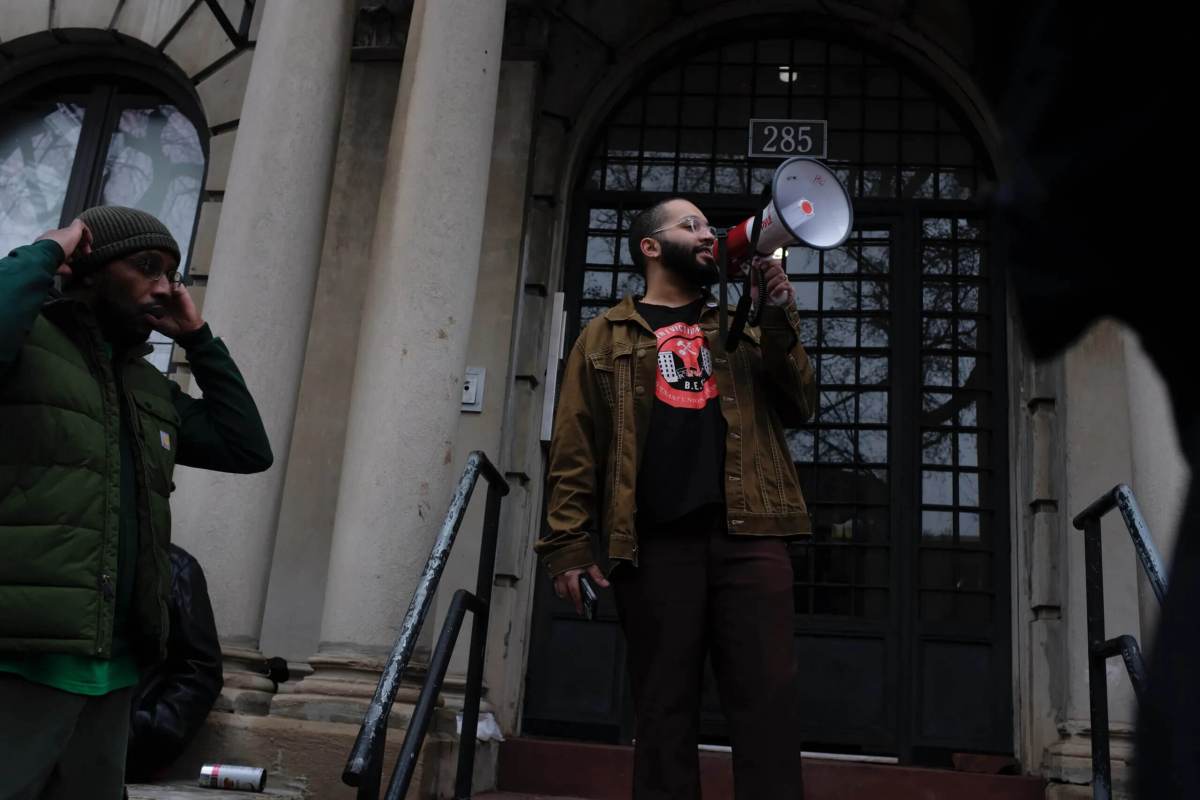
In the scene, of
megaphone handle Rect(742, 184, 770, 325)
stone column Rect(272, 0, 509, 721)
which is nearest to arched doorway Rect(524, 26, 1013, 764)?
stone column Rect(272, 0, 509, 721)

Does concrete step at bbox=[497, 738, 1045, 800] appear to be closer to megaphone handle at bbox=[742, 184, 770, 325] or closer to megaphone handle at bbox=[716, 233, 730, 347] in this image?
megaphone handle at bbox=[716, 233, 730, 347]

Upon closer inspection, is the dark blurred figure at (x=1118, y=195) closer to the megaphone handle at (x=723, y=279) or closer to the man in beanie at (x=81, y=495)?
the man in beanie at (x=81, y=495)

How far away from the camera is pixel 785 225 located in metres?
3.55

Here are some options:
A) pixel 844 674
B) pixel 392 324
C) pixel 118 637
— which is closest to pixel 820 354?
pixel 844 674

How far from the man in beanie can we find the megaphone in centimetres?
165

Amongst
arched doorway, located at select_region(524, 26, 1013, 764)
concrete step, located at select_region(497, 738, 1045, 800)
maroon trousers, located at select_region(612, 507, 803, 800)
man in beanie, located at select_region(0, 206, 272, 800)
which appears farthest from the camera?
arched doorway, located at select_region(524, 26, 1013, 764)

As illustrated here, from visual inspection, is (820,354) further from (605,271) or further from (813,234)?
(813,234)

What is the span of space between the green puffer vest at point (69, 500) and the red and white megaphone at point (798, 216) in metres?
1.85

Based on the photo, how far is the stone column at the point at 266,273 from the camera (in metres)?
5.75

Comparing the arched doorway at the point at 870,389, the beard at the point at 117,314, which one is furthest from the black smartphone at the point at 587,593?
the arched doorway at the point at 870,389

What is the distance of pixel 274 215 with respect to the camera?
6180mm

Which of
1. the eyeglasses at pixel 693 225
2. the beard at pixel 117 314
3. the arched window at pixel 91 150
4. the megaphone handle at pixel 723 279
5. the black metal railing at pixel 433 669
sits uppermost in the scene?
the arched window at pixel 91 150

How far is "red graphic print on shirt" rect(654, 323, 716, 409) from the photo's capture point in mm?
3762

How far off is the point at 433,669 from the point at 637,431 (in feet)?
3.96
